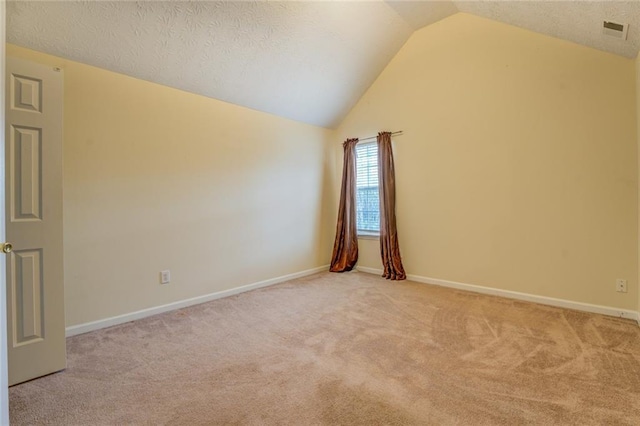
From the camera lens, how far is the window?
179 inches

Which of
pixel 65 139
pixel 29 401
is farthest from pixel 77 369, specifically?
pixel 65 139

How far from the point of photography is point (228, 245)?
355 cm

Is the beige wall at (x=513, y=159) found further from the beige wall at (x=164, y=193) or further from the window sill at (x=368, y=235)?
the beige wall at (x=164, y=193)

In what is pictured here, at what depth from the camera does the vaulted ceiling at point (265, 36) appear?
7.48 ft

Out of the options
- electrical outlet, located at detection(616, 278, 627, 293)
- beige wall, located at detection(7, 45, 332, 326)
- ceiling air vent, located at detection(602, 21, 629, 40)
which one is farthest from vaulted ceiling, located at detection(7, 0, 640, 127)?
electrical outlet, located at detection(616, 278, 627, 293)

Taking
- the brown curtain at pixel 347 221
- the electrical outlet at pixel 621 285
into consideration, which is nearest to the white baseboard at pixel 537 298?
the electrical outlet at pixel 621 285

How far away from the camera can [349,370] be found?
74.7 inches

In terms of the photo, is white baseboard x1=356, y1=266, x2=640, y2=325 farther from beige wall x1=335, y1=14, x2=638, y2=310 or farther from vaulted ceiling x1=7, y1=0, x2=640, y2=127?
vaulted ceiling x1=7, y1=0, x2=640, y2=127

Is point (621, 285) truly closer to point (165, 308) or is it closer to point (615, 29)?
point (615, 29)

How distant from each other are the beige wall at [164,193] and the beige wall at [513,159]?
5.81 feet

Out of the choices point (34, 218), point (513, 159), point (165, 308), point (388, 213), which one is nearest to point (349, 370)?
point (165, 308)

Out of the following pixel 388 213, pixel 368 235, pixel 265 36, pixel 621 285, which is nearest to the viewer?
pixel 621 285

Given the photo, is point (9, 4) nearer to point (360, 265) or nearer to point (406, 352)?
point (406, 352)

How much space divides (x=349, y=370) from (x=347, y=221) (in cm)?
292
